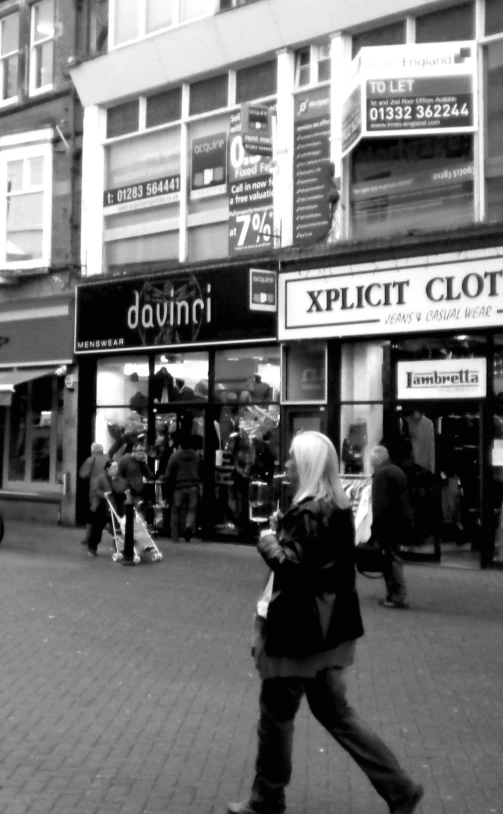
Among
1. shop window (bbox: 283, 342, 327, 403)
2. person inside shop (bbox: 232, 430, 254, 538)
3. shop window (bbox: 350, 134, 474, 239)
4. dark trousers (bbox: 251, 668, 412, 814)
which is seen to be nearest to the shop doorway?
shop window (bbox: 283, 342, 327, 403)

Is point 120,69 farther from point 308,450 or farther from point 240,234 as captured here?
point 308,450

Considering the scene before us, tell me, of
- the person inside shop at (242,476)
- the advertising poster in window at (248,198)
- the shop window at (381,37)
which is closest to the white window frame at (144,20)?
the advertising poster in window at (248,198)

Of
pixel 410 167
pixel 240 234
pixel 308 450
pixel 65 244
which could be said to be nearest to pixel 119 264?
pixel 65 244

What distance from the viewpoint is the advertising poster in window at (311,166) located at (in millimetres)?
18344

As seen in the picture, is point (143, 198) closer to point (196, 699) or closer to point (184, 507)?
point (184, 507)

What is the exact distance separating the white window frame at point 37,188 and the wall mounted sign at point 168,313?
1551 mm

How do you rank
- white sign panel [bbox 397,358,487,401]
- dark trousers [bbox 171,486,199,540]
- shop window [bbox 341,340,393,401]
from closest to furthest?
white sign panel [bbox 397,358,487,401], shop window [bbox 341,340,393,401], dark trousers [bbox 171,486,199,540]

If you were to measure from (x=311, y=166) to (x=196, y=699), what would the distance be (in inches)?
464

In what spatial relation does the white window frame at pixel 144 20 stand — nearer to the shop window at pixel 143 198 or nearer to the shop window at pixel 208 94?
Answer: the shop window at pixel 208 94

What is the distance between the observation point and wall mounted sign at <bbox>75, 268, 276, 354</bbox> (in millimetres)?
19391

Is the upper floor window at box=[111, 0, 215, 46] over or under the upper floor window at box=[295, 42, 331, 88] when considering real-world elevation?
over

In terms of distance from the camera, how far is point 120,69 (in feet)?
70.7

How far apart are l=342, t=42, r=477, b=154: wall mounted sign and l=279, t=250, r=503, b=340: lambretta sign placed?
1.82 metres

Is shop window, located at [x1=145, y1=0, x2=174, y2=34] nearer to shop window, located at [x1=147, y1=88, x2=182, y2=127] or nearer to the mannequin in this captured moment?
shop window, located at [x1=147, y1=88, x2=182, y2=127]
